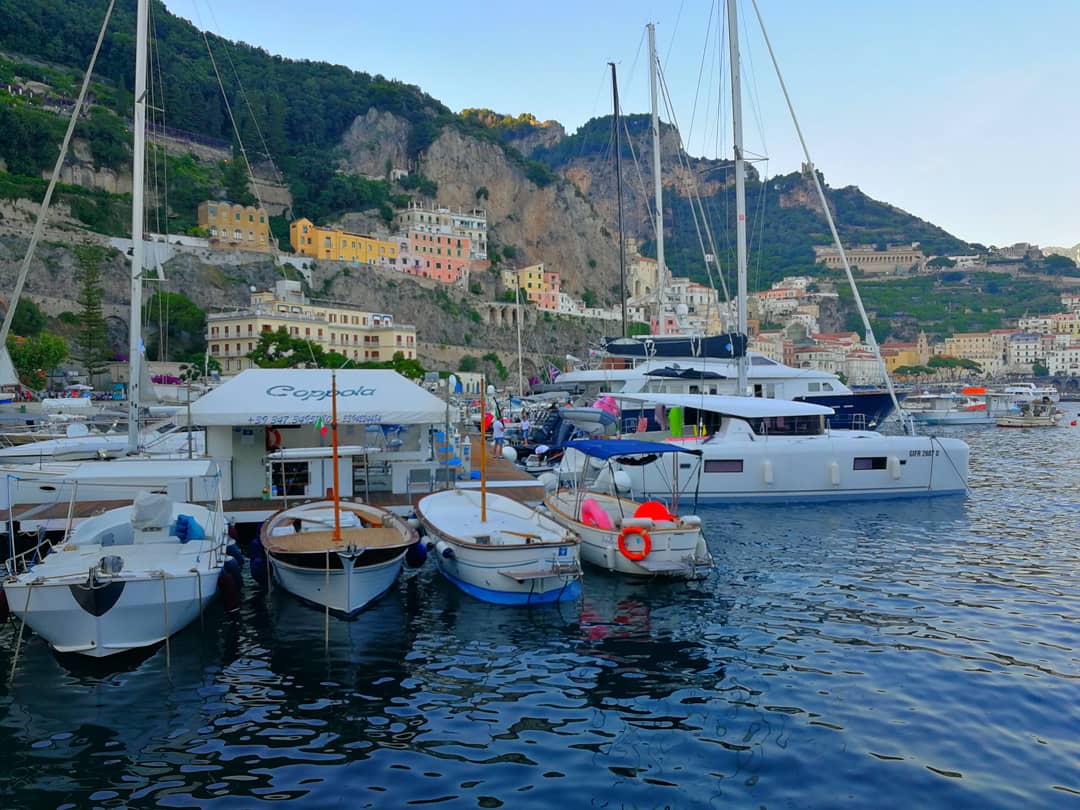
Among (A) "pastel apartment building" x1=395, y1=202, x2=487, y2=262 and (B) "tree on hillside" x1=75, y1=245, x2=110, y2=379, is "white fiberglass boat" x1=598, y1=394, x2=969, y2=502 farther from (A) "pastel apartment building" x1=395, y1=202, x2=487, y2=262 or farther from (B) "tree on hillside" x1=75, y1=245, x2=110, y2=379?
(A) "pastel apartment building" x1=395, y1=202, x2=487, y2=262

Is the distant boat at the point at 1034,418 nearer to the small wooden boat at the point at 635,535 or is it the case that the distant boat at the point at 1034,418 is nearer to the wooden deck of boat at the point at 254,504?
the wooden deck of boat at the point at 254,504

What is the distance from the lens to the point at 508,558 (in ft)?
45.1

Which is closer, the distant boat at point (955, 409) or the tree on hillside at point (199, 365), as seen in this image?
the tree on hillside at point (199, 365)

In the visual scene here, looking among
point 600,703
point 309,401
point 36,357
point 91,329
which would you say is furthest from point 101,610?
point 91,329

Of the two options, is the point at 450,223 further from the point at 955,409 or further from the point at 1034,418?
the point at 1034,418

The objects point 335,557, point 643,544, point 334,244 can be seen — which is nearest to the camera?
point 335,557

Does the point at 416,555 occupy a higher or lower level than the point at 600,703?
higher

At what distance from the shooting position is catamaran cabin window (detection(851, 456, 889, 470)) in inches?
965

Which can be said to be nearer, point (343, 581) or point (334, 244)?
point (343, 581)

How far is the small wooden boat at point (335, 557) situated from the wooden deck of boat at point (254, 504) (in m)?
2.08

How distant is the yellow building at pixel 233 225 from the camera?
96.1 metres

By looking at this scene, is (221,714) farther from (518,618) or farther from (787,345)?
(787,345)

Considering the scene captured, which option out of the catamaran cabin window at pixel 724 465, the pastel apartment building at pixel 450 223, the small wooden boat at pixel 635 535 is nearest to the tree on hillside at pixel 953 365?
the pastel apartment building at pixel 450 223

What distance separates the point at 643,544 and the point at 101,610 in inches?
369
